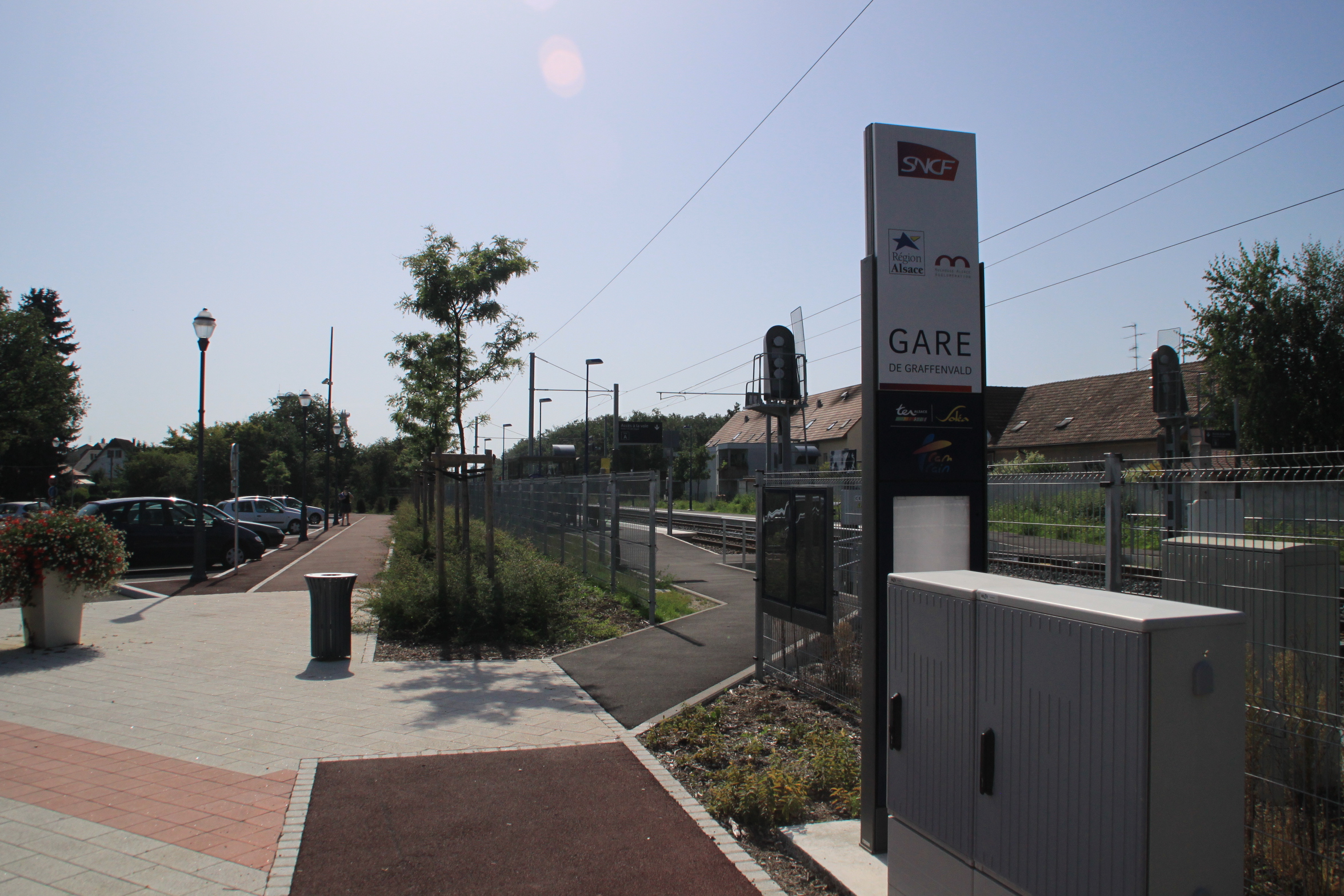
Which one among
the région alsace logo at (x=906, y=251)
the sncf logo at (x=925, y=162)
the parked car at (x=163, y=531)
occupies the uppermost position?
the sncf logo at (x=925, y=162)

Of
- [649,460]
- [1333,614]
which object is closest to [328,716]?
[1333,614]

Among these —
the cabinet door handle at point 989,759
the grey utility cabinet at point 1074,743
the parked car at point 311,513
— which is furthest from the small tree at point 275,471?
the cabinet door handle at point 989,759

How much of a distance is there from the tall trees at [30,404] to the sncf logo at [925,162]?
54.4 metres

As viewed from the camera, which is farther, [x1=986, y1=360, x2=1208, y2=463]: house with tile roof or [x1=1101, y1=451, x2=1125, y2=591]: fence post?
[x1=986, y1=360, x2=1208, y2=463]: house with tile roof

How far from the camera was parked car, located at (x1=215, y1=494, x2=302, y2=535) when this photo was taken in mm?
35469

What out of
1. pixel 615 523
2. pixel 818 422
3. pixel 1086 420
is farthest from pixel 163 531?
pixel 818 422

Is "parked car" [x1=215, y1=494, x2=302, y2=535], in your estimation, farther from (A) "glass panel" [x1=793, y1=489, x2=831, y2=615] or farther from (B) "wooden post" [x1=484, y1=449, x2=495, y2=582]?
(A) "glass panel" [x1=793, y1=489, x2=831, y2=615]

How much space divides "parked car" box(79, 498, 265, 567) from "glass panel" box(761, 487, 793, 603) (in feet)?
46.6

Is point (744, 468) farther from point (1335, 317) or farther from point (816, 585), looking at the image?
point (816, 585)

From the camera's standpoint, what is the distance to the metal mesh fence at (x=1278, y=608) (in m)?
3.56

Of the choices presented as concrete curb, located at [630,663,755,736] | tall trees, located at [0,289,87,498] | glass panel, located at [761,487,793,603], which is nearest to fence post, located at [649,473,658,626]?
concrete curb, located at [630,663,755,736]

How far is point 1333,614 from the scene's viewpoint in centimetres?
357

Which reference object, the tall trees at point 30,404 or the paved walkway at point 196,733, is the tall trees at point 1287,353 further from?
the tall trees at point 30,404

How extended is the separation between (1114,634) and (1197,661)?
A: 218 mm
